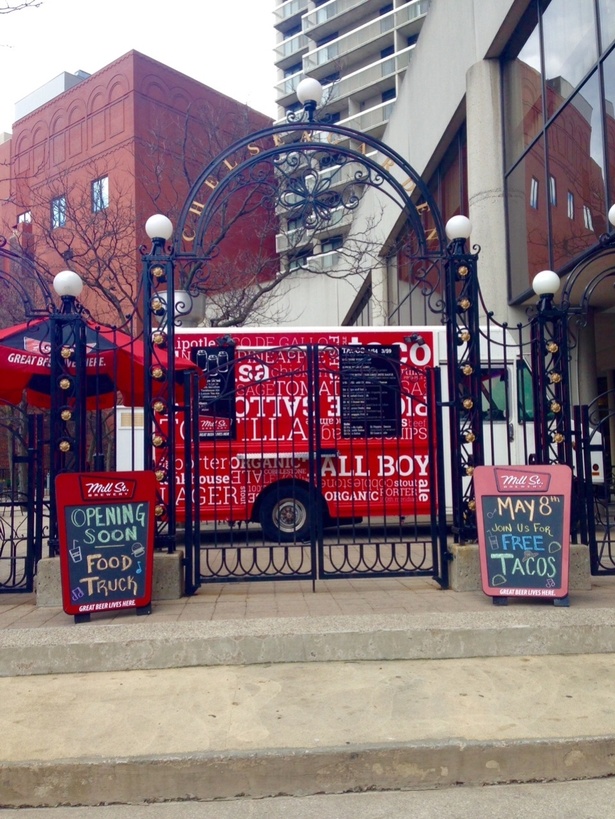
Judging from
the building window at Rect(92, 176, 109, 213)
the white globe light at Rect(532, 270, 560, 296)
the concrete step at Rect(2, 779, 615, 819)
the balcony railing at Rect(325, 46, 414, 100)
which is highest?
the balcony railing at Rect(325, 46, 414, 100)

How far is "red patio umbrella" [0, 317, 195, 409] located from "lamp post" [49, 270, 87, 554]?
12cm

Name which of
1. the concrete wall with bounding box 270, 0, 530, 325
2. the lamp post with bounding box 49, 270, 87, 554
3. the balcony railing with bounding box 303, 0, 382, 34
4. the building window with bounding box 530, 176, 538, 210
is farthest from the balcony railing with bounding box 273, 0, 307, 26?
the lamp post with bounding box 49, 270, 87, 554

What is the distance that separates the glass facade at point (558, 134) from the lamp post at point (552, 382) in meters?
4.25

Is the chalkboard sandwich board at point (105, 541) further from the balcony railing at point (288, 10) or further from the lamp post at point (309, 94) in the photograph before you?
the balcony railing at point (288, 10)

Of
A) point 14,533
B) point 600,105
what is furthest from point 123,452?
point 600,105

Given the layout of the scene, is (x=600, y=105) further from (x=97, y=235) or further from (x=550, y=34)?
(x=97, y=235)

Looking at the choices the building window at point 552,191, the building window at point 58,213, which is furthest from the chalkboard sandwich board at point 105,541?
the building window at point 58,213

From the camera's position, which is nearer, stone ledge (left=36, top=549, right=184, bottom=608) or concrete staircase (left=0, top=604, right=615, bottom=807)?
concrete staircase (left=0, top=604, right=615, bottom=807)

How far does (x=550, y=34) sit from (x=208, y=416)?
8.75m

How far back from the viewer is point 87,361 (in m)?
7.95

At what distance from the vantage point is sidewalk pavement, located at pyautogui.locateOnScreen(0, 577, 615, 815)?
13.8 ft

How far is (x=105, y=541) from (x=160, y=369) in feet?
5.99

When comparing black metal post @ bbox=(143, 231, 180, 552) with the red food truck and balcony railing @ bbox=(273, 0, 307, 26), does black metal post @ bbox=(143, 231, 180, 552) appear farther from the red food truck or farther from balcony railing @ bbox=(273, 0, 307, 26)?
balcony railing @ bbox=(273, 0, 307, 26)

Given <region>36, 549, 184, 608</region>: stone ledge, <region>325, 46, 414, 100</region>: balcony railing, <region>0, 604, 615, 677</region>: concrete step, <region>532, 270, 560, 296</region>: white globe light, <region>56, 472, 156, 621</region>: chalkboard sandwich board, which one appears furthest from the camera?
<region>325, 46, 414, 100</region>: balcony railing
